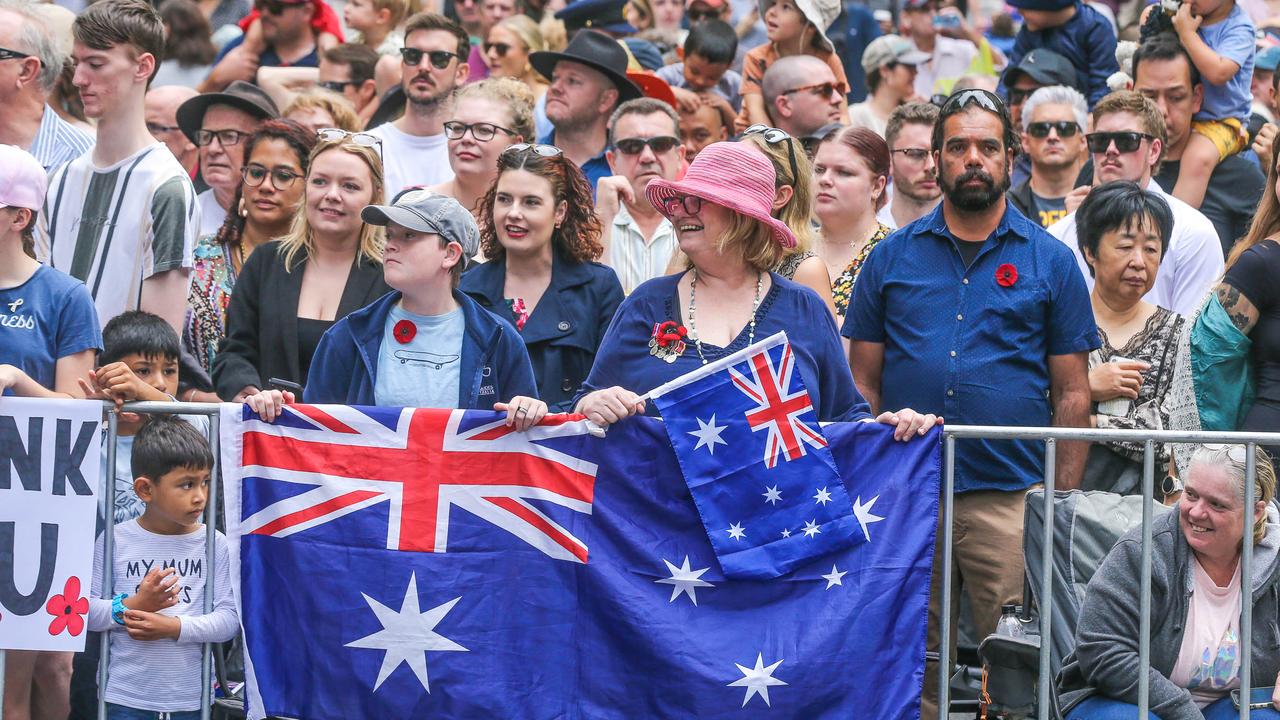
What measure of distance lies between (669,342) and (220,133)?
3.92 m

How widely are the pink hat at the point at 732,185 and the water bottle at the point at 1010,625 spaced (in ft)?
4.97

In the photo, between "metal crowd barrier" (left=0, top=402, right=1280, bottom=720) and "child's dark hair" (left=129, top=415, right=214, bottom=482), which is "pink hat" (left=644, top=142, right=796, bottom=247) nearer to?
"metal crowd barrier" (left=0, top=402, right=1280, bottom=720)

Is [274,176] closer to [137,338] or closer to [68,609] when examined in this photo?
[137,338]

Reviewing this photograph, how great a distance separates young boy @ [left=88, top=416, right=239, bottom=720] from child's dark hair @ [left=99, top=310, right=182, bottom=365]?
2.26 ft

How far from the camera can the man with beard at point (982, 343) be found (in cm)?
647

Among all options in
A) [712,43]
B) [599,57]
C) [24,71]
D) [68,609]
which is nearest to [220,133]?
[24,71]

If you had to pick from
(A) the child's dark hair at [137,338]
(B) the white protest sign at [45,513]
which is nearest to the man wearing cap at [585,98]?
(A) the child's dark hair at [137,338]

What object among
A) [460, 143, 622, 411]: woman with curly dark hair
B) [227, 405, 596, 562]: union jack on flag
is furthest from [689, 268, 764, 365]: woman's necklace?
[460, 143, 622, 411]: woman with curly dark hair

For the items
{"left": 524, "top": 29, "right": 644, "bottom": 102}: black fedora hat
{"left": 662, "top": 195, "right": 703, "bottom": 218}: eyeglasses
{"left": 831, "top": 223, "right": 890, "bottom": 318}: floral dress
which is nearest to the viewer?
{"left": 662, "top": 195, "right": 703, "bottom": 218}: eyeglasses

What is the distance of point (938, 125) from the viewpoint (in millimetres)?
6859

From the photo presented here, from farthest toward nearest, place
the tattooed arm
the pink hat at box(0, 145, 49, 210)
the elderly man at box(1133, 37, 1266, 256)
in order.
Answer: the elderly man at box(1133, 37, 1266, 256), the tattooed arm, the pink hat at box(0, 145, 49, 210)

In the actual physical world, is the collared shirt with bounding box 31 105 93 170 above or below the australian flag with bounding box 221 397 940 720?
above

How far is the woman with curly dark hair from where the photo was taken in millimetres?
6984

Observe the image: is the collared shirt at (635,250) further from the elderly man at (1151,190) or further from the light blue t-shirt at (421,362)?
the light blue t-shirt at (421,362)
